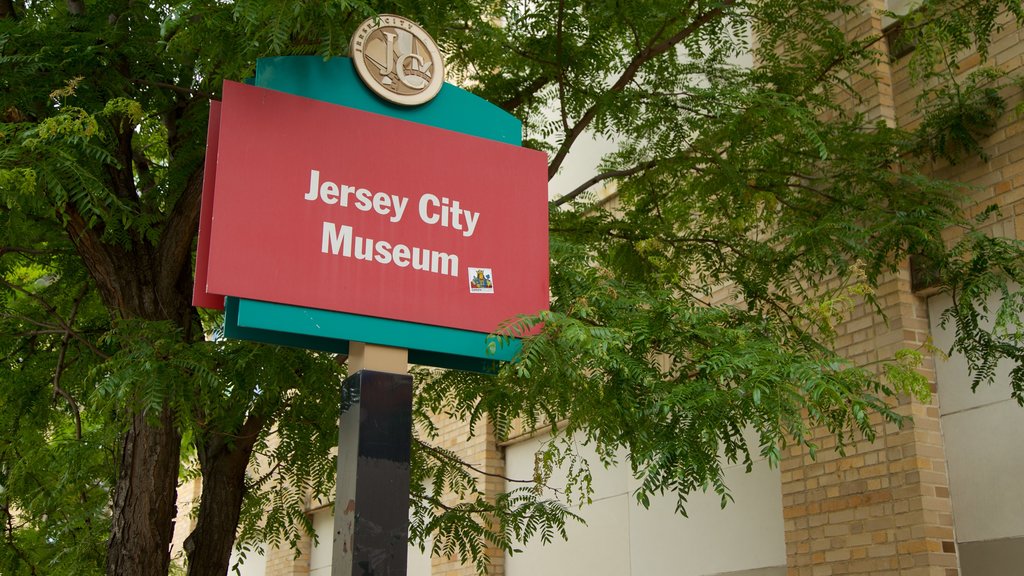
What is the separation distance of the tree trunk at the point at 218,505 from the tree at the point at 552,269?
0.02 metres

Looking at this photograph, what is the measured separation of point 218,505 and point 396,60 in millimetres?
4217

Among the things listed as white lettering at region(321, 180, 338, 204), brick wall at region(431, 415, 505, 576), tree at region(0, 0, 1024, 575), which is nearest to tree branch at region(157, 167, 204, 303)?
tree at region(0, 0, 1024, 575)

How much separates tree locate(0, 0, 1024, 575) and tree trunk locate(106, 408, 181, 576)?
16 millimetres

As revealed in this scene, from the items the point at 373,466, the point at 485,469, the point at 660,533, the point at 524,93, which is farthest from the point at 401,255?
the point at 485,469

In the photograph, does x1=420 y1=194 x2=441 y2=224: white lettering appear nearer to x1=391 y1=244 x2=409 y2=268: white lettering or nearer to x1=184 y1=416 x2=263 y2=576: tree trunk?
x1=391 y1=244 x2=409 y2=268: white lettering

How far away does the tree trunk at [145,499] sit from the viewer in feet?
20.7

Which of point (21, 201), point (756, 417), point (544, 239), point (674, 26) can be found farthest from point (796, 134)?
point (21, 201)

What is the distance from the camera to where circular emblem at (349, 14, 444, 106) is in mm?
3781

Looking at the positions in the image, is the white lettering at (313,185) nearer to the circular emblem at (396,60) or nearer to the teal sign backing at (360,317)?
the teal sign backing at (360,317)

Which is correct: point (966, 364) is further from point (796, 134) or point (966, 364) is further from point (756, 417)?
point (756, 417)

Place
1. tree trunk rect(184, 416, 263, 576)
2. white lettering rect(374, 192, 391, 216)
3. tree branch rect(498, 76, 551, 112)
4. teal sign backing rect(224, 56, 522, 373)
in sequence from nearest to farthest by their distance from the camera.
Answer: teal sign backing rect(224, 56, 522, 373) < white lettering rect(374, 192, 391, 216) < tree trunk rect(184, 416, 263, 576) < tree branch rect(498, 76, 551, 112)

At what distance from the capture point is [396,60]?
3.84m

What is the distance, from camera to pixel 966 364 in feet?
24.7

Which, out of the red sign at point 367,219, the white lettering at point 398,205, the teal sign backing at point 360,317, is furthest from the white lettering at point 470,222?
the teal sign backing at point 360,317
